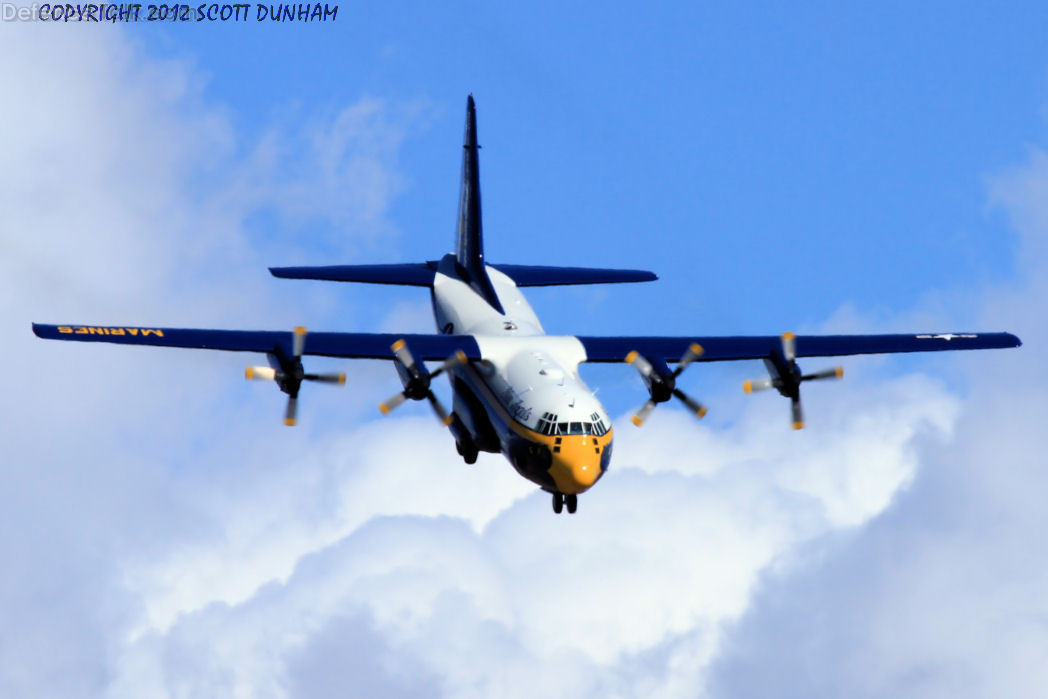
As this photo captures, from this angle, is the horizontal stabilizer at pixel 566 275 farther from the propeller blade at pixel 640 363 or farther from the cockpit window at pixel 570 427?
the cockpit window at pixel 570 427

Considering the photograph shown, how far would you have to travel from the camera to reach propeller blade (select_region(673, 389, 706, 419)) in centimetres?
5156

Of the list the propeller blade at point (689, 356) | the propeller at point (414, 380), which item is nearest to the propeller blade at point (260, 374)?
the propeller at point (414, 380)

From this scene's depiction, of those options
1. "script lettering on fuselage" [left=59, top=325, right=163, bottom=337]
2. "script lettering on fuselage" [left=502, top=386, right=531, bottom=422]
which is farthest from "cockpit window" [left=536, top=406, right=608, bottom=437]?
"script lettering on fuselage" [left=59, top=325, right=163, bottom=337]

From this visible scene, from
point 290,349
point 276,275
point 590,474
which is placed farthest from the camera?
point 276,275

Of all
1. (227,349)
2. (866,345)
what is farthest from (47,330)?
(866,345)

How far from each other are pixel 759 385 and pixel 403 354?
1299 cm

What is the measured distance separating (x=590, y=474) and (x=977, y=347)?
21160 mm

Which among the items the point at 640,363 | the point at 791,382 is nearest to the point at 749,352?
the point at 791,382

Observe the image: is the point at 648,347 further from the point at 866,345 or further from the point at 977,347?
the point at 977,347

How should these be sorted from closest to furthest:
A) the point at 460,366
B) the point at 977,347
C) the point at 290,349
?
the point at 290,349 → the point at 460,366 → the point at 977,347

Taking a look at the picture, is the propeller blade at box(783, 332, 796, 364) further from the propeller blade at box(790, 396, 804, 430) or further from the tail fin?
the tail fin

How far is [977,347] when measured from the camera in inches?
2371

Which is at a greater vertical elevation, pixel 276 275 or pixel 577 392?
pixel 276 275

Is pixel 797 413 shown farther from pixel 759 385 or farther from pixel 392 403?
pixel 392 403
